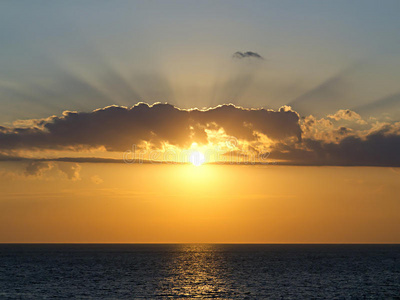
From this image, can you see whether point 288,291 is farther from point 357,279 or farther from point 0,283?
point 0,283

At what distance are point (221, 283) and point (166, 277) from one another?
21.9 m

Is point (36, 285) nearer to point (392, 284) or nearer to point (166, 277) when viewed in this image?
point (166, 277)

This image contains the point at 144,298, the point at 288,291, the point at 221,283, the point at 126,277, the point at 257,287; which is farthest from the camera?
the point at 126,277

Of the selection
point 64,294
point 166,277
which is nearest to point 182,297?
point 64,294

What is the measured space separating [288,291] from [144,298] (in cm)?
3178

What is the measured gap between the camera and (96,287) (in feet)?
379

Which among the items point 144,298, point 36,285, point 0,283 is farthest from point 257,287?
point 0,283

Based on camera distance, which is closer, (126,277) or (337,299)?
(337,299)

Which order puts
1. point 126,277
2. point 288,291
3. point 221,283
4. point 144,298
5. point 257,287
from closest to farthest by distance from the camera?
point 144,298, point 288,291, point 257,287, point 221,283, point 126,277

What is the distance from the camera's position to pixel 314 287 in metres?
118

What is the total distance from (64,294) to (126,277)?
40000 millimetres

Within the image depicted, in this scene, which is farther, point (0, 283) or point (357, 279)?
point (357, 279)

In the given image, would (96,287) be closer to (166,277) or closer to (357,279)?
(166,277)

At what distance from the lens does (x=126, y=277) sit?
14100 cm
